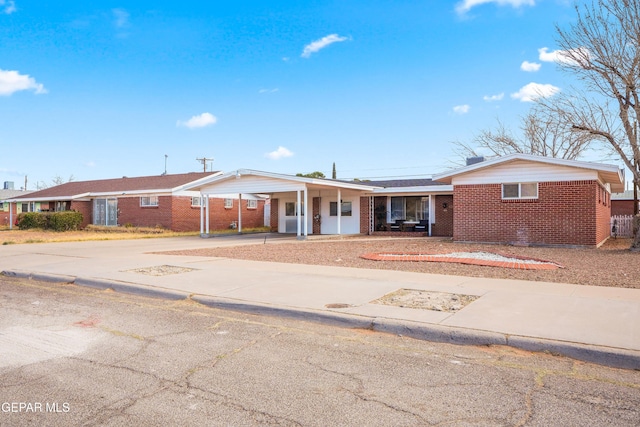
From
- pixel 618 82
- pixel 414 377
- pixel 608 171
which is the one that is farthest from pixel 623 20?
pixel 414 377

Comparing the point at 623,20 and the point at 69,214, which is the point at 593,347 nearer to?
the point at 623,20

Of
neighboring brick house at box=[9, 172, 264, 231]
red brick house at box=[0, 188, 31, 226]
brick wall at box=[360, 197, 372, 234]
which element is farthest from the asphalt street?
red brick house at box=[0, 188, 31, 226]

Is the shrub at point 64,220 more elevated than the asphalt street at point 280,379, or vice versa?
the shrub at point 64,220

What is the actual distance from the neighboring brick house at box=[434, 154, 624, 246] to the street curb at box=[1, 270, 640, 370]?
13456mm

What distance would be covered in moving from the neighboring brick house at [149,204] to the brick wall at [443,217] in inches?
567

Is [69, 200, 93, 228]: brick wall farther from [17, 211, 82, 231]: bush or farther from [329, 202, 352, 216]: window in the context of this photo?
[329, 202, 352, 216]: window

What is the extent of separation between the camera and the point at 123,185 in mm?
37281

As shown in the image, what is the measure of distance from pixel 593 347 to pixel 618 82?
584 inches

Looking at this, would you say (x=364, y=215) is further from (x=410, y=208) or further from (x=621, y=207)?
(x=621, y=207)

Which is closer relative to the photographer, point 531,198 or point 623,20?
point 623,20

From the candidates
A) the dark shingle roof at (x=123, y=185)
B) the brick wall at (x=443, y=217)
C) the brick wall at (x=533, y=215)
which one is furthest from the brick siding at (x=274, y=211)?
the brick wall at (x=533, y=215)

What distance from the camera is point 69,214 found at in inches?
1292

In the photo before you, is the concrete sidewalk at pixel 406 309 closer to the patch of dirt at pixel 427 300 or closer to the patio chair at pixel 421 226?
the patch of dirt at pixel 427 300

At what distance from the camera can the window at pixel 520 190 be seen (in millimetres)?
17952
